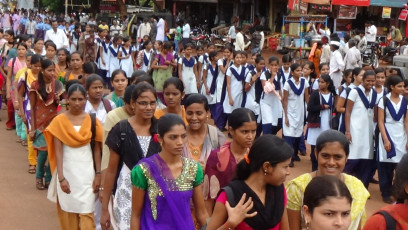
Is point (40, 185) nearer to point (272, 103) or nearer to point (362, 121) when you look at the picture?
point (272, 103)

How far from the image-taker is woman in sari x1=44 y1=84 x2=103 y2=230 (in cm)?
502

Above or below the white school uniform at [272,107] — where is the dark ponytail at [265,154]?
above

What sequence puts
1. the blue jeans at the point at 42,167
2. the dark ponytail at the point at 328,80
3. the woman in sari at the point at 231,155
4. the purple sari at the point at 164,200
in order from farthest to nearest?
1. the dark ponytail at the point at 328,80
2. the blue jeans at the point at 42,167
3. the woman in sari at the point at 231,155
4. the purple sari at the point at 164,200

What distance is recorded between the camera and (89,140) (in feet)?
16.8

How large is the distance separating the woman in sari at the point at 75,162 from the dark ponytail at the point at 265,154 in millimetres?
2208

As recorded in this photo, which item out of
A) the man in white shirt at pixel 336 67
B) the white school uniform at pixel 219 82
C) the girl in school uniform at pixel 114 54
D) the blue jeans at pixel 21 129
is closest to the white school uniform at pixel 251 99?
the white school uniform at pixel 219 82

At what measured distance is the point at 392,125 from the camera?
7098mm

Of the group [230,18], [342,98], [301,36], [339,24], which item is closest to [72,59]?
[342,98]

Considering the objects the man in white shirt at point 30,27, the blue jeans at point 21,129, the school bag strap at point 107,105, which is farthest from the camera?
the man in white shirt at point 30,27

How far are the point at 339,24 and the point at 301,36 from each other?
4279 mm

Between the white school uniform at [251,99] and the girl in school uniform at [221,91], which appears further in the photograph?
the girl in school uniform at [221,91]

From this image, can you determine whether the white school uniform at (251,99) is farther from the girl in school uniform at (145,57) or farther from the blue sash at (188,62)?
the girl in school uniform at (145,57)

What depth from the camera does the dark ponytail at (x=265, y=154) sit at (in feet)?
10.2

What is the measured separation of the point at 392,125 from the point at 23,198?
175 inches
